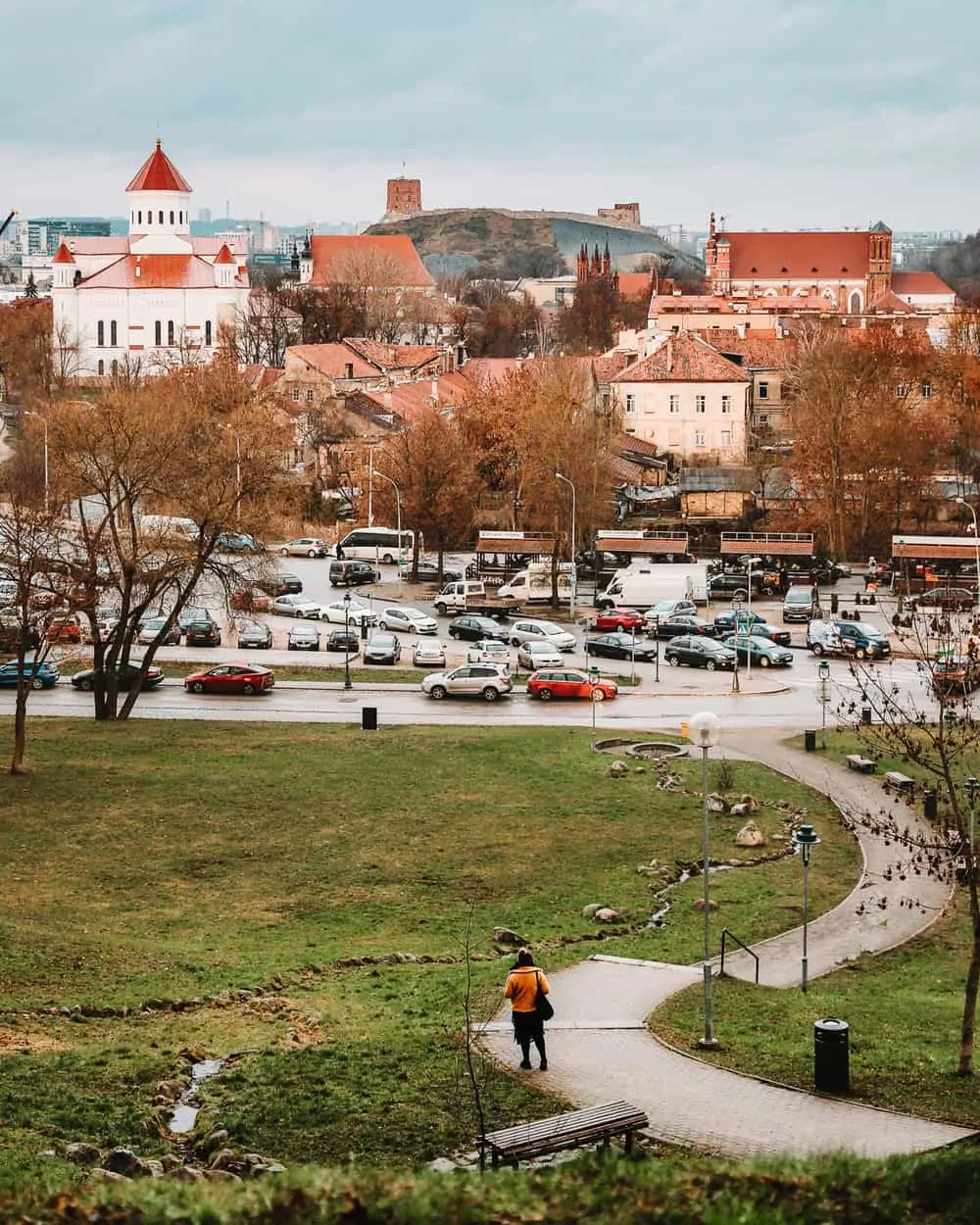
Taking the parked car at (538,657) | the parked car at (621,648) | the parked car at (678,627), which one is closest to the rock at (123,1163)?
the parked car at (538,657)

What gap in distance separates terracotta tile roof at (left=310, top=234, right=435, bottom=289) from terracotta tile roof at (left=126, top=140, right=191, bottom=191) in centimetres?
1648

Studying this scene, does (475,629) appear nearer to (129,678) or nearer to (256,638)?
(256,638)

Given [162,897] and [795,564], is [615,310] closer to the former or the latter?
[795,564]

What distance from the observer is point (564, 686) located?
151 ft

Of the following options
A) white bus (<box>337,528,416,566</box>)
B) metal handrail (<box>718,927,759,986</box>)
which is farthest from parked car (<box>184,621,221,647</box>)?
metal handrail (<box>718,927,759,986</box>)

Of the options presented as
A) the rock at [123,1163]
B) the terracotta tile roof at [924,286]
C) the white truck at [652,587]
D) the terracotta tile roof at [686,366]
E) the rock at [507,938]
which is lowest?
the rock at [507,938]

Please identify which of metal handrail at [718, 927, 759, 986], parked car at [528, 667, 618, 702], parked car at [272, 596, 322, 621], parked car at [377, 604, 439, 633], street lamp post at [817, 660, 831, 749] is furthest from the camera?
parked car at [272, 596, 322, 621]

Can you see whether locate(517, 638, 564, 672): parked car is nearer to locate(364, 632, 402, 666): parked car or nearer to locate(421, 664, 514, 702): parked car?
locate(421, 664, 514, 702): parked car

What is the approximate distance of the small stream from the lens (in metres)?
15.4

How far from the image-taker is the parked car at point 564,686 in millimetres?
46000

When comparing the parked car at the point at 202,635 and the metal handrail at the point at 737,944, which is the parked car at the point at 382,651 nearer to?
the parked car at the point at 202,635

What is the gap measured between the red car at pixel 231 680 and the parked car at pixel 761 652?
543 inches

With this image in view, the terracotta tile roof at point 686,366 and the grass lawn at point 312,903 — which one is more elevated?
the terracotta tile roof at point 686,366

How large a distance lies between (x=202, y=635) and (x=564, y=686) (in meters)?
13.9
